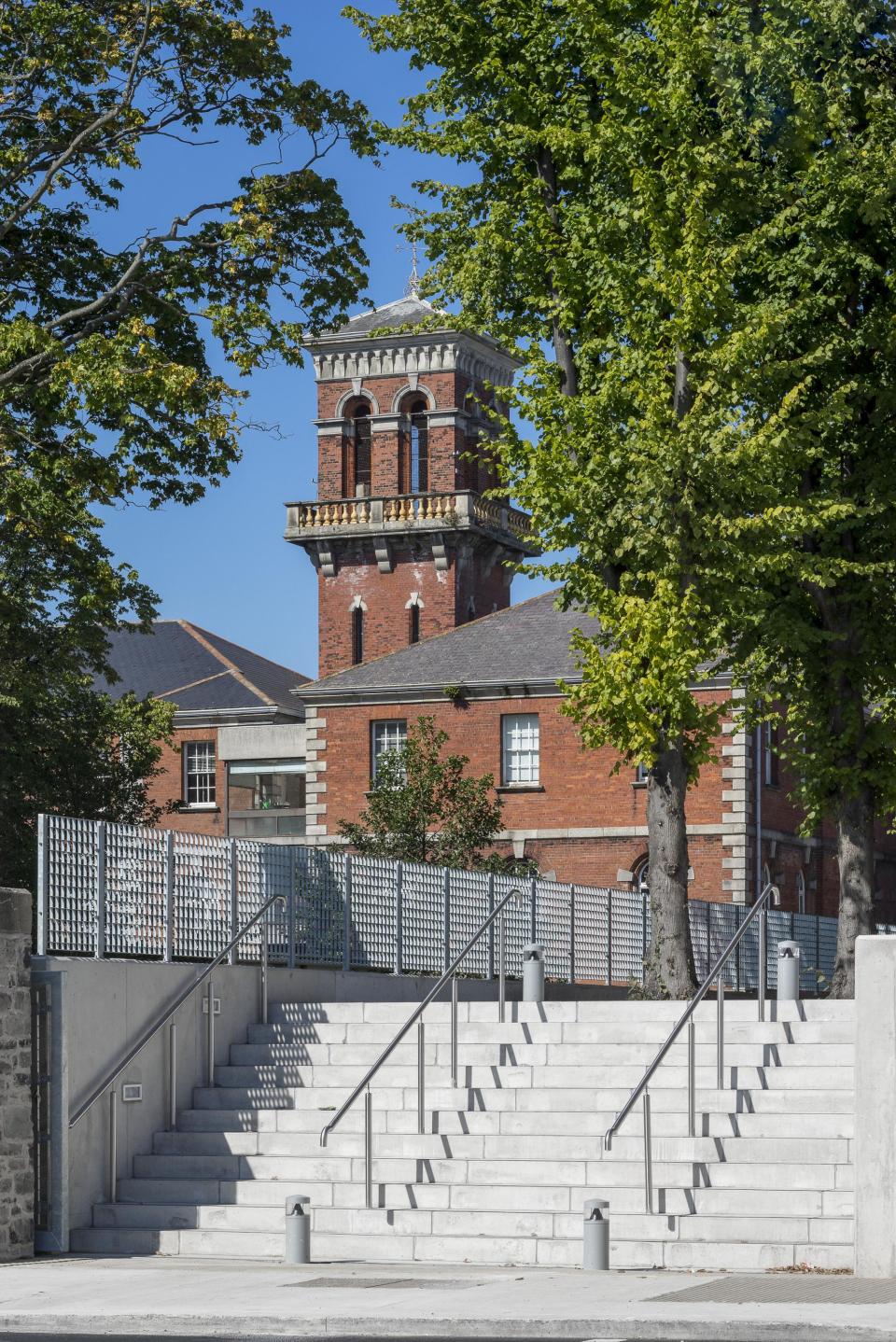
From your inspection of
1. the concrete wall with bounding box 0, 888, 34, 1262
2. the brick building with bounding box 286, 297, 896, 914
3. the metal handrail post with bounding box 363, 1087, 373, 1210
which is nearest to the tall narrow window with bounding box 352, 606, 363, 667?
the brick building with bounding box 286, 297, 896, 914

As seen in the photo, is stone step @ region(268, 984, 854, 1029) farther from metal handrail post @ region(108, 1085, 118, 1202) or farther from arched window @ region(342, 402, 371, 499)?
arched window @ region(342, 402, 371, 499)

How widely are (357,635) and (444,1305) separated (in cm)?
6039

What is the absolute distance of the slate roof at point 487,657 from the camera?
5541 cm

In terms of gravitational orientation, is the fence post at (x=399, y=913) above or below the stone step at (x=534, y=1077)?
above

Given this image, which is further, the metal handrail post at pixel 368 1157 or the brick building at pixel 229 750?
the brick building at pixel 229 750

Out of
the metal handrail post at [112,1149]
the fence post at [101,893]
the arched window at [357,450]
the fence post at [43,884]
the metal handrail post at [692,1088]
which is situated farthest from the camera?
the arched window at [357,450]

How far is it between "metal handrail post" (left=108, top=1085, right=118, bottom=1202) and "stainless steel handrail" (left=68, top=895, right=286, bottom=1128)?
0.65 feet

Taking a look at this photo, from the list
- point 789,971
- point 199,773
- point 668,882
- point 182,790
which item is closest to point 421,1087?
point 789,971

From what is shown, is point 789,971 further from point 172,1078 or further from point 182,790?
point 182,790

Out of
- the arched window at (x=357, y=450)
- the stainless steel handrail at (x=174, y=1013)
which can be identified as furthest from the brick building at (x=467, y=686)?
the stainless steel handrail at (x=174, y=1013)

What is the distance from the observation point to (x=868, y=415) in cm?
2873

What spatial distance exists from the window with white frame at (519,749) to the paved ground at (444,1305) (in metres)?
38.9

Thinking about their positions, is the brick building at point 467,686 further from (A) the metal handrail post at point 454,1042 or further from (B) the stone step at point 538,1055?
(A) the metal handrail post at point 454,1042

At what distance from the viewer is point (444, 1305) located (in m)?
14.0
